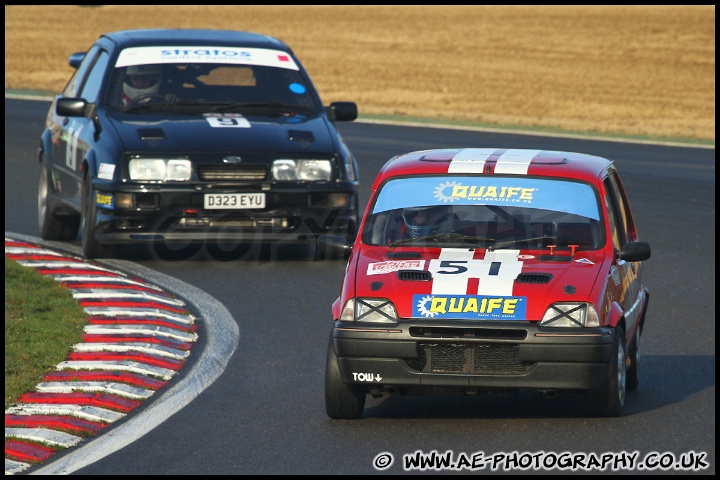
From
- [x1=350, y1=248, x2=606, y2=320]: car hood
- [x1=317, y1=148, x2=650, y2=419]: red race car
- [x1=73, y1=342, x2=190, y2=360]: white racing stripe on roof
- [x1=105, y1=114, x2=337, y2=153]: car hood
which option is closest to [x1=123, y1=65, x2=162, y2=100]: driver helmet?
[x1=105, y1=114, x2=337, y2=153]: car hood

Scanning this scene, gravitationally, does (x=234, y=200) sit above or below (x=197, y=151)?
below

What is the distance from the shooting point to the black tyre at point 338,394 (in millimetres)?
7559

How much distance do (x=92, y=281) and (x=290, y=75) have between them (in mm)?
3062

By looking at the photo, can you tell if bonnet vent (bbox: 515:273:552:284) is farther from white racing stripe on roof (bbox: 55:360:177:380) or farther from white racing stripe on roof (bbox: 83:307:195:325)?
white racing stripe on roof (bbox: 83:307:195:325)

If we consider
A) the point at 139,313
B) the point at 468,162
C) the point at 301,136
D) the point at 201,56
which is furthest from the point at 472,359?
the point at 201,56

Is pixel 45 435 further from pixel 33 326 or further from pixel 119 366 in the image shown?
pixel 33 326

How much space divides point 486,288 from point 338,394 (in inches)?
36.1

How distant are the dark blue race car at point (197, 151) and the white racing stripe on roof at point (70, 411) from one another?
14.4ft

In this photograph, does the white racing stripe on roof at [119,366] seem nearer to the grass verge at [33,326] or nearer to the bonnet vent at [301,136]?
the grass verge at [33,326]

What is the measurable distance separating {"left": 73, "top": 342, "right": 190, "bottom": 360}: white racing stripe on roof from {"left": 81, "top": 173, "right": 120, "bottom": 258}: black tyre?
3.09 meters

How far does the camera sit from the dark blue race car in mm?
12289

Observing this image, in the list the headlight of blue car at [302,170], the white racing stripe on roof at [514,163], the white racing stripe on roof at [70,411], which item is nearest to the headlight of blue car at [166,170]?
the headlight of blue car at [302,170]

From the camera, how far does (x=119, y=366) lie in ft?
29.2

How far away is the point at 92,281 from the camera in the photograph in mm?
11727
